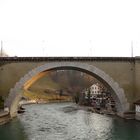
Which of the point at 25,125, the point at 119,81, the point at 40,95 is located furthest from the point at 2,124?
the point at 40,95

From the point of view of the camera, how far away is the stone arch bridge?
4116 centimetres

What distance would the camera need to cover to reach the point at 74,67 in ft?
138

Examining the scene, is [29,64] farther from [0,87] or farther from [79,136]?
[79,136]

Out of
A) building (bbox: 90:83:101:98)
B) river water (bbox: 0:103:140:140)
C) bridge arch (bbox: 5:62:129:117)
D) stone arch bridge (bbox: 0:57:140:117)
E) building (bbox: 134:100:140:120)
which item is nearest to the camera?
river water (bbox: 0:103:140:140)

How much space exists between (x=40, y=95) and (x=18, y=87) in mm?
78968

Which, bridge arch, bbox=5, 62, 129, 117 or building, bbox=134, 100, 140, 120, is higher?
bridge arch, bbox=5, 62, 129, 117

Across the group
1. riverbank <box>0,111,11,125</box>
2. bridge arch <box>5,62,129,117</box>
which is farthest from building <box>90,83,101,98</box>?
riverbank <box>0,111,11,125</box>

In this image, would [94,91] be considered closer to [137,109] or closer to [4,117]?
[137,109]

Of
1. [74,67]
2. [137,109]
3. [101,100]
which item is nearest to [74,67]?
[74,67]

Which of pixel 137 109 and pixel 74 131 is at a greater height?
pixel 137 109

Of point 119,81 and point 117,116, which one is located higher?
point 119,81

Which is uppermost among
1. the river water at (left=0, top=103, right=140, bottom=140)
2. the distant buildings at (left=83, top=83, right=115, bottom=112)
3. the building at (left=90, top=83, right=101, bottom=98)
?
the building at (left=90, top=83, right=101, bottom=98)

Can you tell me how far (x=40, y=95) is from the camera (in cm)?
11969

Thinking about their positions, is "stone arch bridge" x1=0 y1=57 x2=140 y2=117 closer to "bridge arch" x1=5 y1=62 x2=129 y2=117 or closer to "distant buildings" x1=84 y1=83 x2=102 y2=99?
"bridge arch" x1=5 y1=62 x2=129 y2=117
